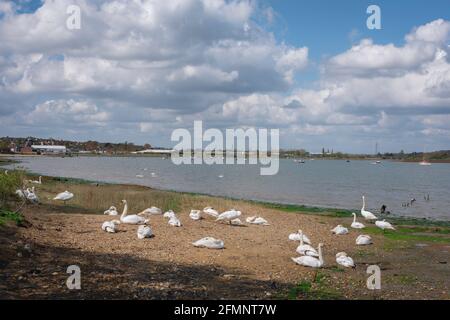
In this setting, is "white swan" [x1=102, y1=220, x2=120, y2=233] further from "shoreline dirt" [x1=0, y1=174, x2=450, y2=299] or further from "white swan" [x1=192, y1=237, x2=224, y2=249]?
"white swan" [x1=192, y1=237, x2=224, y2=249]

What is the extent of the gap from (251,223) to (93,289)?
50.3 feet

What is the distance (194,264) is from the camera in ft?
46.4

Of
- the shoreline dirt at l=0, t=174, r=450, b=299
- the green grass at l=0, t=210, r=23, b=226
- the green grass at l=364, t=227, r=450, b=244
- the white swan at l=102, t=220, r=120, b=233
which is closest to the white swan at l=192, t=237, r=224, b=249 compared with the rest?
the shoreline dirt at l=0, t=174, r=450, b=299

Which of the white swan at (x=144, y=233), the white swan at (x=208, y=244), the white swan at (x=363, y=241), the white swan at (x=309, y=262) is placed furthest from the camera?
the white swan at (x=363, y=241)

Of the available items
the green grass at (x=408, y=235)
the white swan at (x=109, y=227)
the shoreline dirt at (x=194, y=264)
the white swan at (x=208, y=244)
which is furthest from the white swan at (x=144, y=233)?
the green grass at (x=408, y=235)

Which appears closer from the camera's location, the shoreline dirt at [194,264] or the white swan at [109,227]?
the shoreline dirt at [194,264]

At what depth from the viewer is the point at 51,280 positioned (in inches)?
424

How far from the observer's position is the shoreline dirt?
1082 centimetres

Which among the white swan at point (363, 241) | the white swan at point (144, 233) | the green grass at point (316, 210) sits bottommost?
the green grass at point (316, 210)

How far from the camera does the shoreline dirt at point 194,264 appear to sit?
1082cm

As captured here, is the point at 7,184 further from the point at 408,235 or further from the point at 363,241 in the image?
the point at 408,235

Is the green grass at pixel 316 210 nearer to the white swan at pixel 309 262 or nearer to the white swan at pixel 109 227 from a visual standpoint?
the white swan at pixel 109 227

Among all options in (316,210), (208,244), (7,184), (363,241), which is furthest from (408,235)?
(7,184)

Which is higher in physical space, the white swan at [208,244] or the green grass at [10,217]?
the green grass at [10,217]
